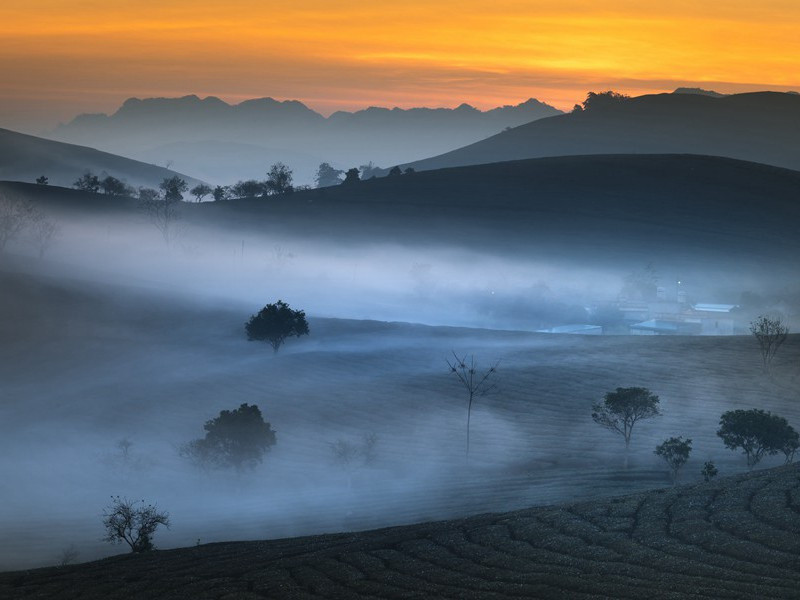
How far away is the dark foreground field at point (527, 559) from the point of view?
123ft

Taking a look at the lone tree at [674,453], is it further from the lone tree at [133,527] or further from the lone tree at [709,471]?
the lone tree at [133,527]

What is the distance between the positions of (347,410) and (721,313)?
68.4 meters

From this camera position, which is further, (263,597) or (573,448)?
(573,448)

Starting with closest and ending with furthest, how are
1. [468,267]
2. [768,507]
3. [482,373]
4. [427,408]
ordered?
Answer: 1. [768,507]
2. [427,408]
3. [482,373]
4. [468,267]

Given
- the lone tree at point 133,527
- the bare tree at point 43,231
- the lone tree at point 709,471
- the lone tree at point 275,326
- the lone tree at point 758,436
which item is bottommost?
the lone tree at point 133,527

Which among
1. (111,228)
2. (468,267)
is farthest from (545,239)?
(111,228)

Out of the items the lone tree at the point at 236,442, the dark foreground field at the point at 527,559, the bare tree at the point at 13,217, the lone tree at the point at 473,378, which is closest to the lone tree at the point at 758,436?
the dark foreground field at the point at 527,559

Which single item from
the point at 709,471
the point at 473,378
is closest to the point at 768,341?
the point at 473,378

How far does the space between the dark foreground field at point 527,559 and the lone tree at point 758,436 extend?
58.7 feet

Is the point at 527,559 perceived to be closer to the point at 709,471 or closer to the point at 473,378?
the point at 709,471

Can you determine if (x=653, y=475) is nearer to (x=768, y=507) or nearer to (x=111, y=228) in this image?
(x=768, y=507)

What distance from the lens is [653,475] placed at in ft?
227

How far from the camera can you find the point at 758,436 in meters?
70.4

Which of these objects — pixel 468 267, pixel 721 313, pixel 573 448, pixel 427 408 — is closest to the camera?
pixel 573 448
